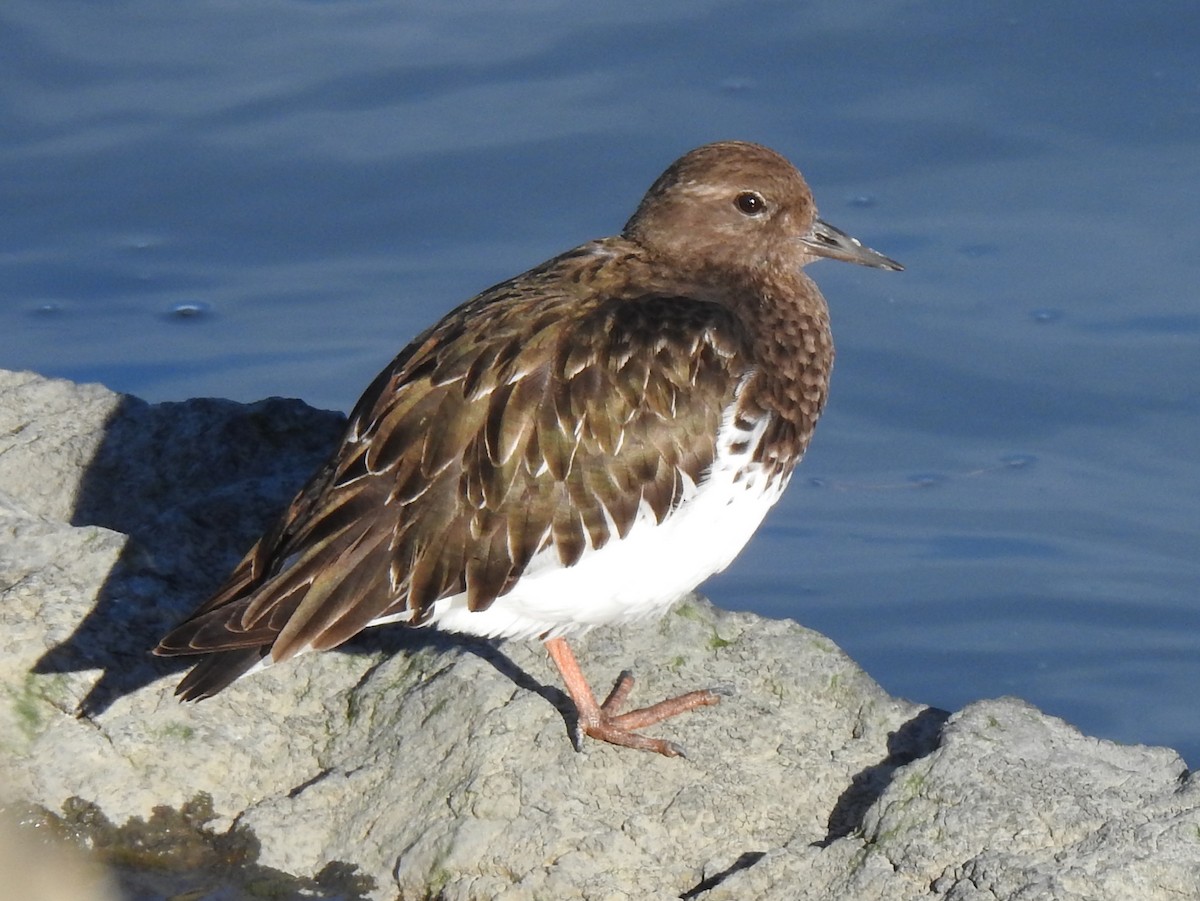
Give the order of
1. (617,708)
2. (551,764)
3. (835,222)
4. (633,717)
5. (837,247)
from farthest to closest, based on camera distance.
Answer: (835,222), (837,247), (617,708), (633,717), (551,764)

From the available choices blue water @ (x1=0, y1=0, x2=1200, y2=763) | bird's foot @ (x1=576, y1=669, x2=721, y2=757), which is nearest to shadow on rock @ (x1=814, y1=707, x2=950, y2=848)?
bird's foot @ (x1=576, y1=669, x2=721, y2=757)

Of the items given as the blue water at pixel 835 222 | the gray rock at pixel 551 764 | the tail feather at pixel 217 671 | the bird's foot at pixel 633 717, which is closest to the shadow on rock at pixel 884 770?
the gray rock at pixel 551 764

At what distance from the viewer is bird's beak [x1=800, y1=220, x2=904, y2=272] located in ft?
16.3

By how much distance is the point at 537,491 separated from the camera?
4.18 m

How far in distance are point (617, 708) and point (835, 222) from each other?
369 centimetres

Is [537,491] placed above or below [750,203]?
below

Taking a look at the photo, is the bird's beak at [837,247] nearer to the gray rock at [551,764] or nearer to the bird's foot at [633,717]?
the gray rock at [551,764]

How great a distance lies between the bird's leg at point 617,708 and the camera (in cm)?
412

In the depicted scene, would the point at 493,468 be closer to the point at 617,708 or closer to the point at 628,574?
the point at 628,574

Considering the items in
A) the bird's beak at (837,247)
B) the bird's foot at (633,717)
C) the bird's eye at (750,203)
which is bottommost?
the bird's foot at (633,717)

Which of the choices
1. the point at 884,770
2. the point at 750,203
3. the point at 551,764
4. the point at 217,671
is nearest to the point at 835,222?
the point at 750,203

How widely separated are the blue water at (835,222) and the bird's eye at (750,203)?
6.50 feet

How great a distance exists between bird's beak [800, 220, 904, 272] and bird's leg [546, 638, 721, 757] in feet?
4.24

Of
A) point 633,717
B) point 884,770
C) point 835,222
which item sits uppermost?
point 835,222
